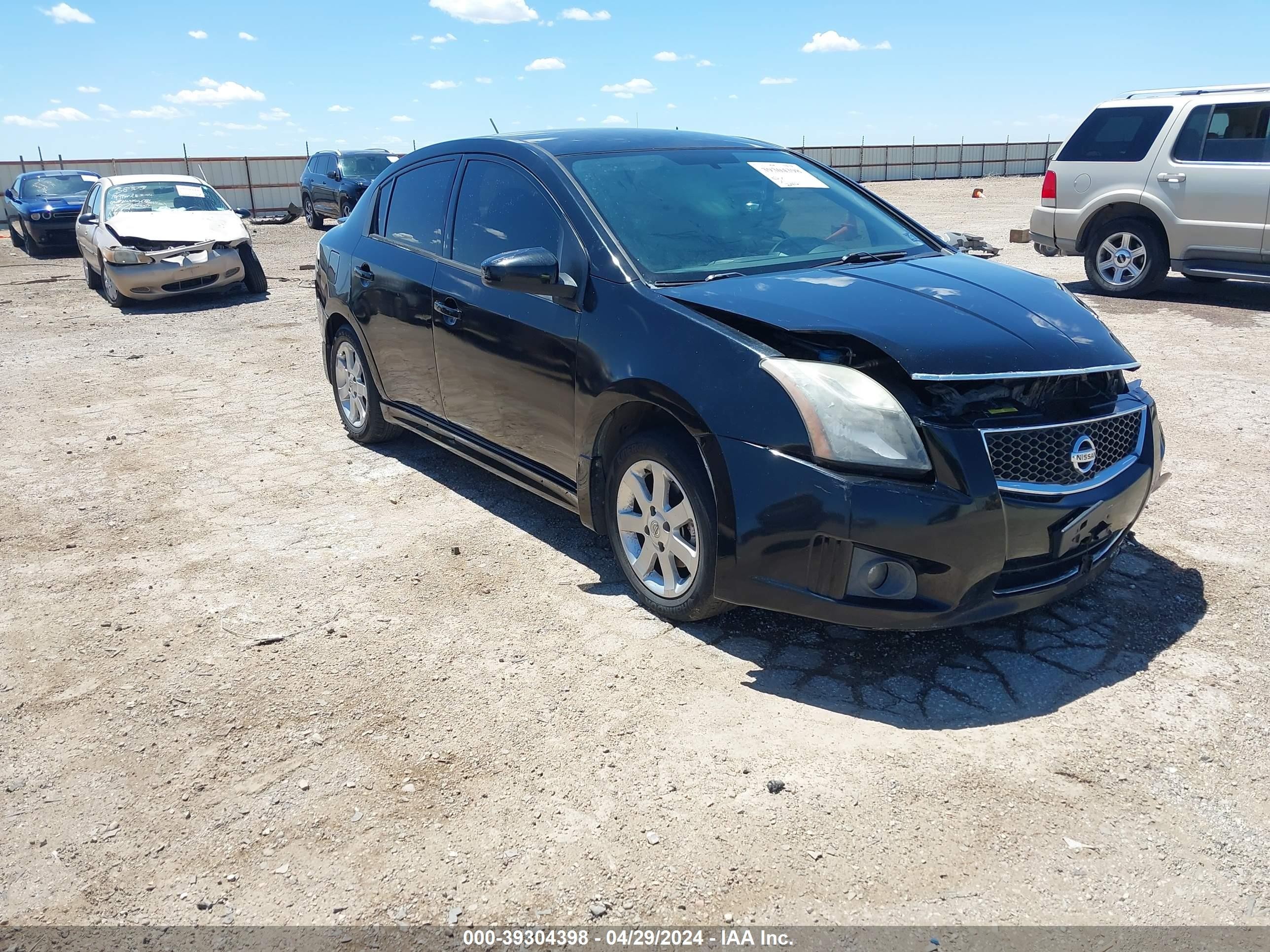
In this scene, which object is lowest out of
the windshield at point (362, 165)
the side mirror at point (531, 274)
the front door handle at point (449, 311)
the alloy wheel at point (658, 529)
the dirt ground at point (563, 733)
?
the dirt ground at point (563, 733)

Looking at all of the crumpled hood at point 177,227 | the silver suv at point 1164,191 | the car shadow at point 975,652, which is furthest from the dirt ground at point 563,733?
the crumpled hood at point 177,227

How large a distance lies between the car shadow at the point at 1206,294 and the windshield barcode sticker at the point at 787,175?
7.18 metres

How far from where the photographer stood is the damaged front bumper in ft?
40.1

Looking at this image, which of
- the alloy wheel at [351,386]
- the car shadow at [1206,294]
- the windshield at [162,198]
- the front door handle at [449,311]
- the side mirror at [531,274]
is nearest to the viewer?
the side mirror at [531,274]

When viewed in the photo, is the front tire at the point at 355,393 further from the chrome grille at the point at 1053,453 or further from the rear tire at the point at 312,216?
the rear tire at the point at 312,216

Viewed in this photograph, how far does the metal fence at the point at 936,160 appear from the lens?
40.5 meters

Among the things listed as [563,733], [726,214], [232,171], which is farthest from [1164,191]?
[232,171]

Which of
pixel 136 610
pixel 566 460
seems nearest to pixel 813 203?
pixel 566 460

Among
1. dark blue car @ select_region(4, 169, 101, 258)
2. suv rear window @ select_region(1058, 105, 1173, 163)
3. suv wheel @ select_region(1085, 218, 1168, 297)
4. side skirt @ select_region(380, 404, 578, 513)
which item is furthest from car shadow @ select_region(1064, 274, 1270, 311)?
dark blue car @ select_region(4, 169, 101, 258)

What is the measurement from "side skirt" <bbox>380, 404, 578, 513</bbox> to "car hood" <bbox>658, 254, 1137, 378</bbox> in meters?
1.03

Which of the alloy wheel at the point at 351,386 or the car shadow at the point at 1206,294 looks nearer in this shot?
the alloy wheel at the point at 351,386

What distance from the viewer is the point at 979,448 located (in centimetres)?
307

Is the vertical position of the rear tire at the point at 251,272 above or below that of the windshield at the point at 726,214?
below

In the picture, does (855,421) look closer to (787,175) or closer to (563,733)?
(563,733)
